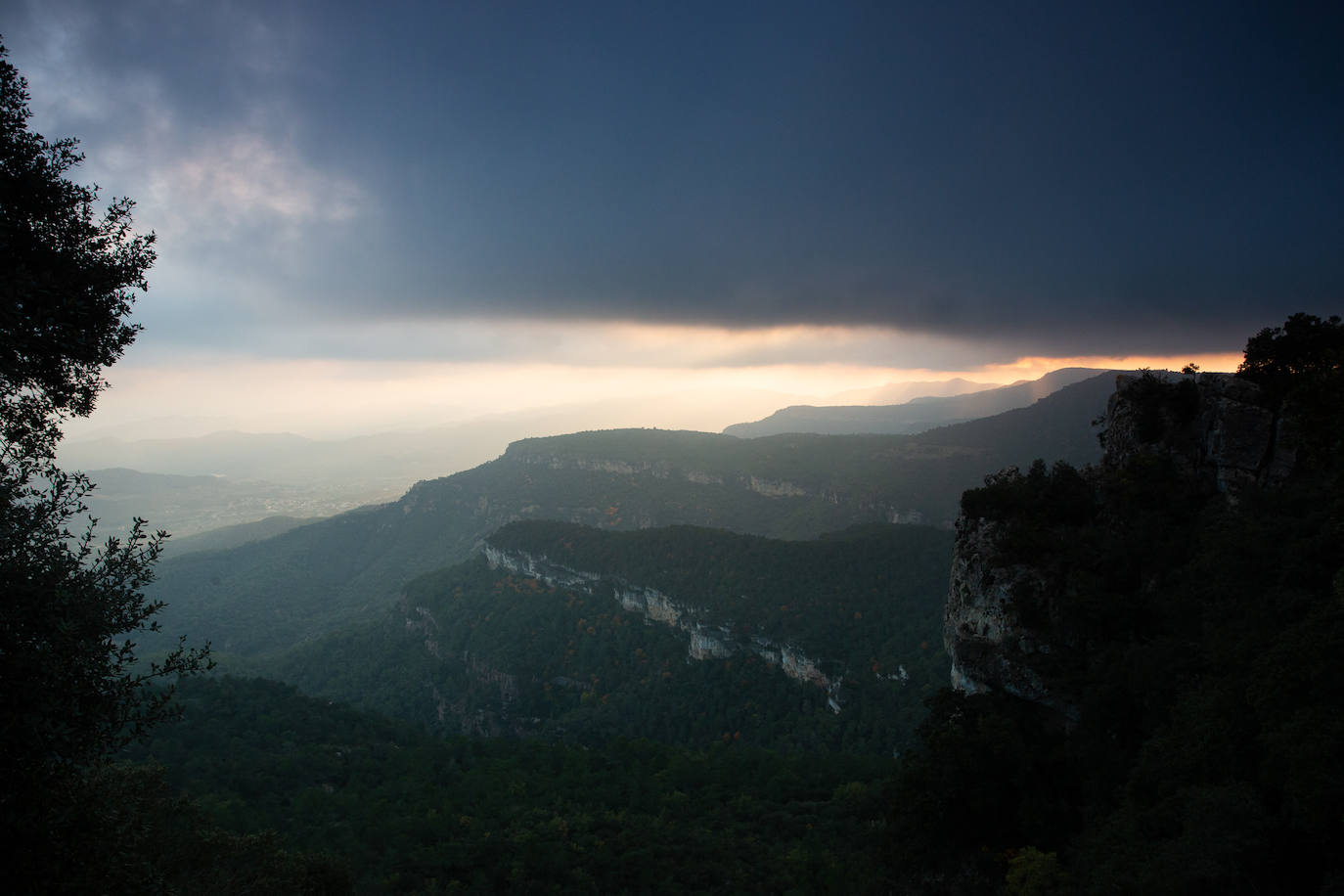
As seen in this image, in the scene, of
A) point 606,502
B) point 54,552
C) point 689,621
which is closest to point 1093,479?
point 54,552

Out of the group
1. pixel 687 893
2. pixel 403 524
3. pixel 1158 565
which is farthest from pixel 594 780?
pixel 403 524

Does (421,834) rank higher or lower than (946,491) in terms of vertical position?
lower

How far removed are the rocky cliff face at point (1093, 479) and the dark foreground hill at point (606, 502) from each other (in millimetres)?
67035

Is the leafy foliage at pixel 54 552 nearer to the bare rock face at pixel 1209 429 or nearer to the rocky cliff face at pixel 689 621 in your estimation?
the bare rock face at pixel 1209 429

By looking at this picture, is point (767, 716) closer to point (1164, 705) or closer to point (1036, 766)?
point (1036, 766)

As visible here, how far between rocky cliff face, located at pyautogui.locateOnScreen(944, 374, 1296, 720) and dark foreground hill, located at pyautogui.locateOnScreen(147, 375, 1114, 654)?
220 ft

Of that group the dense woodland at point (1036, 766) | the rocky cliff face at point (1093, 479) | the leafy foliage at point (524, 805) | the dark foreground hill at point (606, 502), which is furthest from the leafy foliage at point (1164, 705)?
the dark foreground hill at point (606, 502)

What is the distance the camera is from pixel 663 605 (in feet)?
205

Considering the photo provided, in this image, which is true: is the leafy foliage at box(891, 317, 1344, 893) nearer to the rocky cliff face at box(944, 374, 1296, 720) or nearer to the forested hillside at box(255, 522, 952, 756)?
the rocky cliff face at box(944, 374, 1296, 720)

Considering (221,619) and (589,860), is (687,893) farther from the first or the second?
(221,619)

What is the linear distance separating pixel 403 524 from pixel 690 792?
321ft

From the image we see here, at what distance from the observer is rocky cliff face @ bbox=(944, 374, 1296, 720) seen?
16328 millimetres

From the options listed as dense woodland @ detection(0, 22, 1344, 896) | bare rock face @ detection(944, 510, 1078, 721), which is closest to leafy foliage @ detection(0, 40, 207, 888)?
dense woodland @ detection(0, 22, 1344, 896)

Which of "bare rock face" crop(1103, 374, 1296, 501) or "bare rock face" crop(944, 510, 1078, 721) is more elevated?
"bare rock face" crop(1103, 374, 1296, 501)
